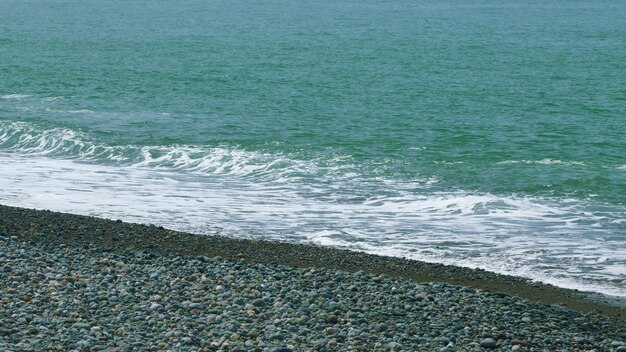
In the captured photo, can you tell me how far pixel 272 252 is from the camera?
1905cm

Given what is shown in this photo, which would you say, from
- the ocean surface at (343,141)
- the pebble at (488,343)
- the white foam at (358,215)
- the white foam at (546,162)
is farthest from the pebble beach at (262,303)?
the white foam at (546,162)

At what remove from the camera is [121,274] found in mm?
15922

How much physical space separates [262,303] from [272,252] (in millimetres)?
4594

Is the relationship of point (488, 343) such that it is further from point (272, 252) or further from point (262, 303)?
point (272, 252)

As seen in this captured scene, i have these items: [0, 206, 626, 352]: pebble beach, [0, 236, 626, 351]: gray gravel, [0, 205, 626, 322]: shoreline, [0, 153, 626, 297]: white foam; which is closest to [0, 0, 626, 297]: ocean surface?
[0, 153, 626, 297]: white foam

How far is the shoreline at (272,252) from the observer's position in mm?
17016

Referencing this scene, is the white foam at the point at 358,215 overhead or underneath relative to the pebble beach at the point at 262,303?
underneath

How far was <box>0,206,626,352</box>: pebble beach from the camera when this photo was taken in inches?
509

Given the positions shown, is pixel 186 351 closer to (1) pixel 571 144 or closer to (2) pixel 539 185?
(2) pixel 539 185

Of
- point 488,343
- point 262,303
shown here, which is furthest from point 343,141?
point 488,343

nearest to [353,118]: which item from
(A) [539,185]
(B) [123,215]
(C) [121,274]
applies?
(A) [539,185]

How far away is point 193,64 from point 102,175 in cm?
2955

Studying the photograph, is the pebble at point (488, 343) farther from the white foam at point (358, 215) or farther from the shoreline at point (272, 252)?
the white foam at point (358, 215)

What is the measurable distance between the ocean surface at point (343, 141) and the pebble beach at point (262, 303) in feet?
7.93
